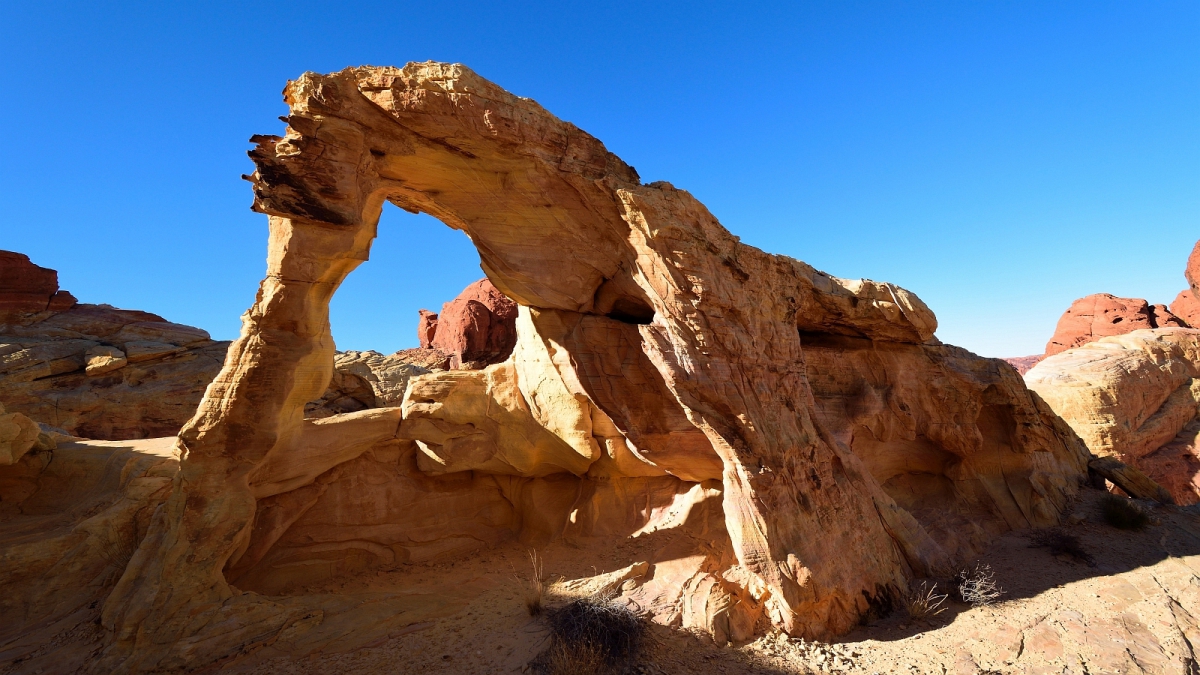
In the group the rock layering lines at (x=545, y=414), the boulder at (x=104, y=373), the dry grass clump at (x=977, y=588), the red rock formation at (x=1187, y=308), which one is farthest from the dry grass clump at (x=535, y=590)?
the red rock formation at (x=1187, y=308)

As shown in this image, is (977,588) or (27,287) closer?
(977,588)

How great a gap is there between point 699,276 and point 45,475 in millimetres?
10396

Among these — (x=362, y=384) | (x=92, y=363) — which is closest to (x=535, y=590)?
(x=362, y=384)

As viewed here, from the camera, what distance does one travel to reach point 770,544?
23.8 feet

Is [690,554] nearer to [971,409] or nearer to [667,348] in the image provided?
[667,348]

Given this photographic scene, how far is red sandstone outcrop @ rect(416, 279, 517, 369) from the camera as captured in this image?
22.4 metres

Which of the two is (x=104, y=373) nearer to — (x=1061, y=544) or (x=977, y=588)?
(x=977, y=588)

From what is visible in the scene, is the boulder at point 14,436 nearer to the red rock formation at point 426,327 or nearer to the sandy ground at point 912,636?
the sandy ground at point 912,636

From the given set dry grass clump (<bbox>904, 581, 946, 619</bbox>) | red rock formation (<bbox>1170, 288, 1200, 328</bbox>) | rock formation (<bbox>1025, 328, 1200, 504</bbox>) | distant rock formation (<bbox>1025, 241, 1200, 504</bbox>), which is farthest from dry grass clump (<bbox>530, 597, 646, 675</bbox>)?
red rock formation (<bbox>1170, 288, 1200, 328</bbox>)

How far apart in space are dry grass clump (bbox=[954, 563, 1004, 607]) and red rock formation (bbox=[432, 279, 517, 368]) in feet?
55.6

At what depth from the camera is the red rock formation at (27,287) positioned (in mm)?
21781

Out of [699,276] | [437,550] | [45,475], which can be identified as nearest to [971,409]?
[699,276]

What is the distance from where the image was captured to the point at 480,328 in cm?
2258

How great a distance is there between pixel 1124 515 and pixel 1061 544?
2221 mm
